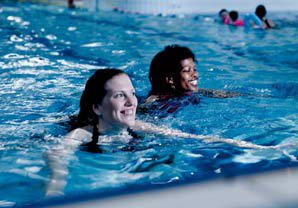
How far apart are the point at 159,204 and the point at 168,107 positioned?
9.48 ft

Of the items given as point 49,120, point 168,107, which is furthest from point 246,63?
point 49,120

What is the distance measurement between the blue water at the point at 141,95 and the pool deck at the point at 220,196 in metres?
0.05

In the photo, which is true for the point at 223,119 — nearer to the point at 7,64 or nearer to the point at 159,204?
the point at 159,204

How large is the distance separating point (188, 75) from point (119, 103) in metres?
1.47

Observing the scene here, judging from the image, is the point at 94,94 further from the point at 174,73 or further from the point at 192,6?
the point at 192,6

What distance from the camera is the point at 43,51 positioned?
24.0ft

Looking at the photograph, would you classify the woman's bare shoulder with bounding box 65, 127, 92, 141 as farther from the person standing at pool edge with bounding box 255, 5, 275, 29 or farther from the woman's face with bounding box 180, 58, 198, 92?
the person standing at pool edge with bounding box 255, 5, 275, 29

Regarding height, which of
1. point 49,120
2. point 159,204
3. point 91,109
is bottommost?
point 49,120

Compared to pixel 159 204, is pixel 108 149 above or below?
below

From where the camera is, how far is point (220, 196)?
1205mm

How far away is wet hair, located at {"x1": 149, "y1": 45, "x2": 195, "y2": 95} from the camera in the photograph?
4238 mm

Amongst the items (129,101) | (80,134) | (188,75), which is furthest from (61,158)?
(188,75)

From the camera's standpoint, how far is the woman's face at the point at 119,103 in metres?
2.86

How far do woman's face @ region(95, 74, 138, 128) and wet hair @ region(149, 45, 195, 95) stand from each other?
137cm
